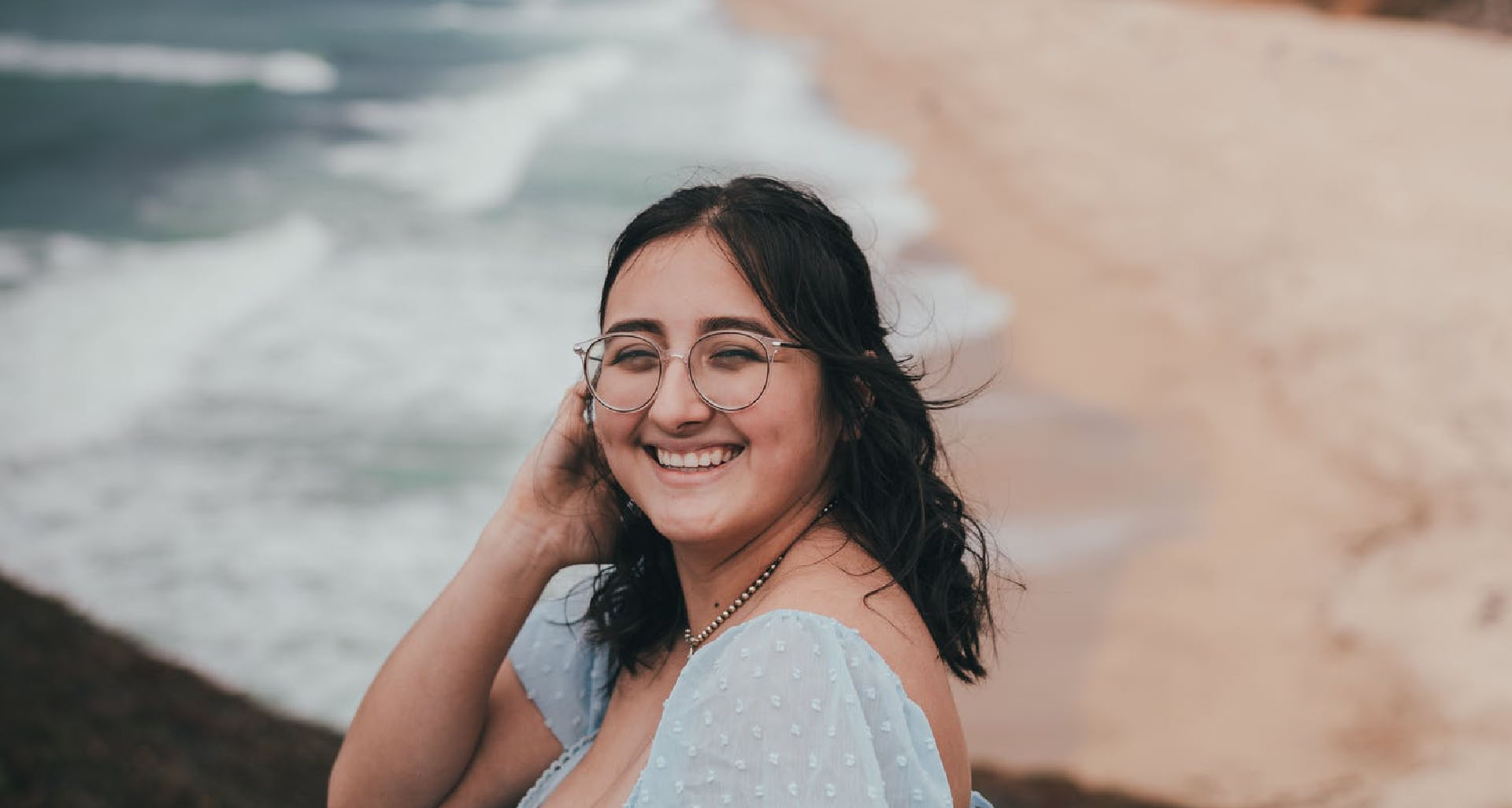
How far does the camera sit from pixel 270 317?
13742 millimetres

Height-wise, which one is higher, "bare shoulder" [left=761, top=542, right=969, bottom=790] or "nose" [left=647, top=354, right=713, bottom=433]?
"nose" [left=647, top=354, right=713, bottom=433]

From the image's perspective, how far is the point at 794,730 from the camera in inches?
64.9

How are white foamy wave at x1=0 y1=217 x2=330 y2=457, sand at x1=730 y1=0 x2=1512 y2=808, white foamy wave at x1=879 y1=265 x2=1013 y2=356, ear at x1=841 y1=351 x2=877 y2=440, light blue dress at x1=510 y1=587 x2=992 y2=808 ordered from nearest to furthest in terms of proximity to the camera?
1. light blue dress at x1=510 y1=587 x2=992 y2=808
2. ear at x1=841 y1=351 x2=877 y2=440
3. sand at x1=730 y1=0 x2=1512 y2=808
4. white foamy wave at x1=0 y1=217 x2=330 y2=457
5. white foamy wave at x1=879 y1=265 x2=1013 y2=356

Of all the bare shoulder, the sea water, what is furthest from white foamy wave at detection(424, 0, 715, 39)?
the bare shoulder

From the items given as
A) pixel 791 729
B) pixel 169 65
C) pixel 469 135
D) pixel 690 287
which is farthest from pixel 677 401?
pixel 169 65

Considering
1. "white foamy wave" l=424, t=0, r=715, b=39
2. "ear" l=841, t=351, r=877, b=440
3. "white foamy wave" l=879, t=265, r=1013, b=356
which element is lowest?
"white foamy wave" l=424, t=0, r=715, b=39

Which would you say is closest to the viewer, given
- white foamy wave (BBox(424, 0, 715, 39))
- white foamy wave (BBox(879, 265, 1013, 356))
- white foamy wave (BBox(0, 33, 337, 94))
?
white foamy wave (BBox(879, 265, 1013, 356))

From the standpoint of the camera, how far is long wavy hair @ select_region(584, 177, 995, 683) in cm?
207

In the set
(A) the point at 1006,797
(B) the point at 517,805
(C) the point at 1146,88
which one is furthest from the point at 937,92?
(B) the point at 517,805

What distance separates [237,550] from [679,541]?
7.71 metres

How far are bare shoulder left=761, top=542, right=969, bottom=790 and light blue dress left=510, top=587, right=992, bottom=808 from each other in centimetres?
5

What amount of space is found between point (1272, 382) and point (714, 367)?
34.9 ft

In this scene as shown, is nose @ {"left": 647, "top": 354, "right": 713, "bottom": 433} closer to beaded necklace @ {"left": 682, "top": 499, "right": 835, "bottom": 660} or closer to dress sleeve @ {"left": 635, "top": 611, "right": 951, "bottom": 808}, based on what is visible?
beaded necklace @ {"left": 682, "top": 499, "right": 835, "bottom": 660}

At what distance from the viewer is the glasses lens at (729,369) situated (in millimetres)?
2031
